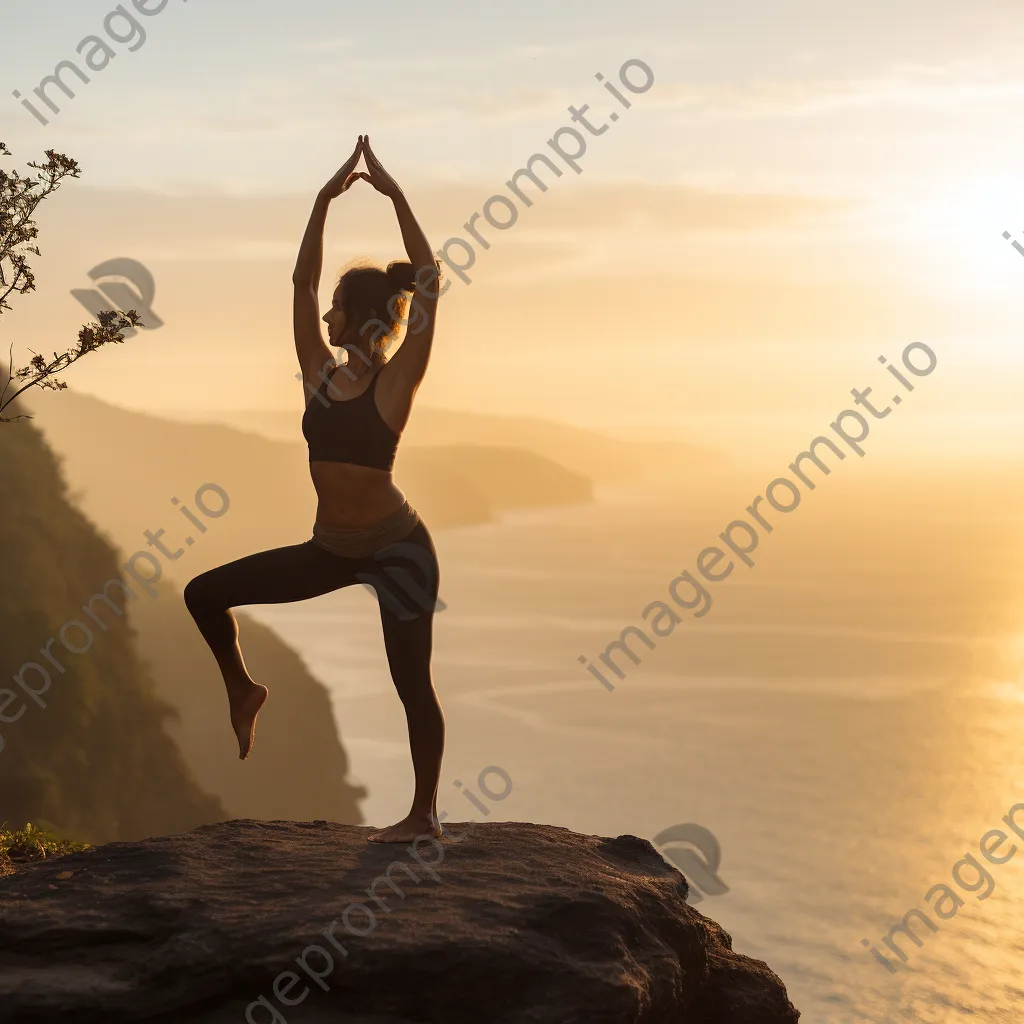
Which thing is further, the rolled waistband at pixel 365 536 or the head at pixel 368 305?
the head at pixel 368 305

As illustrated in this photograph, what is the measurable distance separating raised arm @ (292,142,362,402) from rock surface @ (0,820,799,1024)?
2.65 metres

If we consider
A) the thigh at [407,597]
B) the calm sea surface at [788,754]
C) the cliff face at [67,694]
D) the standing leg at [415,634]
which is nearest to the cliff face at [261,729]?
the calm sea surface at [788,754]

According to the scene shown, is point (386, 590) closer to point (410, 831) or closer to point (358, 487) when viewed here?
point (358, 487)

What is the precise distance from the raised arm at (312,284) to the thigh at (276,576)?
3.00 feet

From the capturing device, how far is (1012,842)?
8125 cm

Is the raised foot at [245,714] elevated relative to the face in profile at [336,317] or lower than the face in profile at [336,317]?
lower

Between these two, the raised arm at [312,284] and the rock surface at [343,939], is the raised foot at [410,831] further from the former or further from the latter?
the raised arm at [312,284]

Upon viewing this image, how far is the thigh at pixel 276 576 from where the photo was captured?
248 inches

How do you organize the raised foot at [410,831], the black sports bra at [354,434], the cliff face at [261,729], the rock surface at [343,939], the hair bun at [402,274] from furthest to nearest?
the cliff face at [261,729] → the raised foot at [410,831] → the hair bun at [402,274] → the black sports bra at [354,434] → the rock surface at [343,939]

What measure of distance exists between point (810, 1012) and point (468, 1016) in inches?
2566

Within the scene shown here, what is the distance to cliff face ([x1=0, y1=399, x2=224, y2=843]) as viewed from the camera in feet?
120

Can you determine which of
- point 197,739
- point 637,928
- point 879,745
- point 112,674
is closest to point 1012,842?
point 879,745

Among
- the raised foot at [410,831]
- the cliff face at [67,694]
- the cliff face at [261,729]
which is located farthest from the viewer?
the cliff face at [261,729]

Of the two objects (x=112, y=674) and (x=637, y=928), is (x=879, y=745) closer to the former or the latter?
(x=112, y=674)
